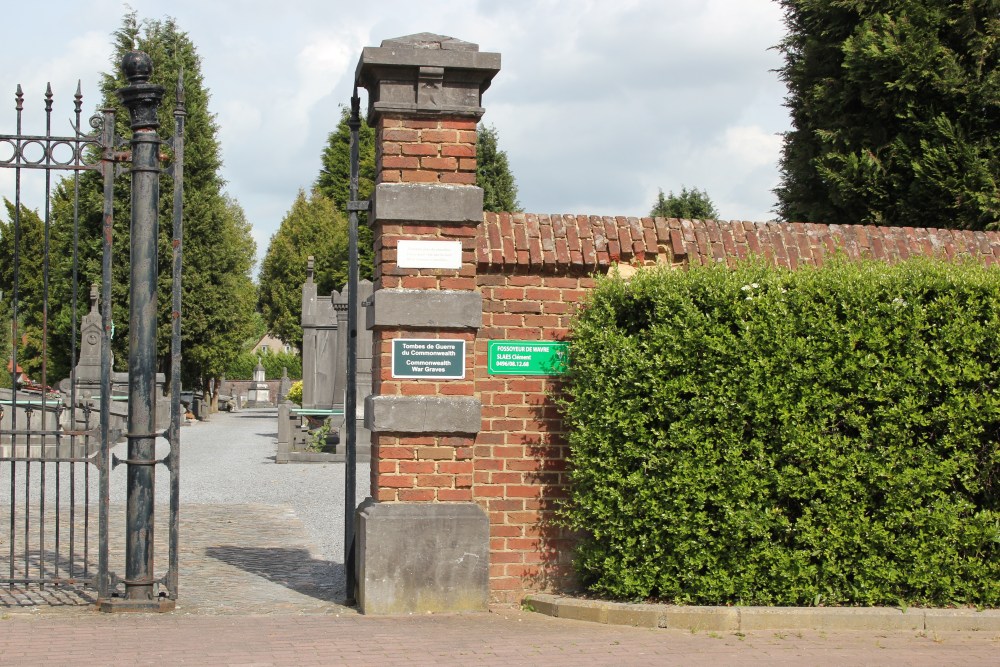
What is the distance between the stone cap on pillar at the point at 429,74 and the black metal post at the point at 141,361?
63.1 inches

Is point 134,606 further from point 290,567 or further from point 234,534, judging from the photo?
point 234,534

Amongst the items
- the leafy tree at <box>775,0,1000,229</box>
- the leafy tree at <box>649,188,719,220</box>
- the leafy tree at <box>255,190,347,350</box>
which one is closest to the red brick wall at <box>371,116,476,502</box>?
the leafy tree at <box>775,0,1000,229</box>

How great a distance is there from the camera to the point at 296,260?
204ft

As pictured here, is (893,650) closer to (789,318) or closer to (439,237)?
(789,318)

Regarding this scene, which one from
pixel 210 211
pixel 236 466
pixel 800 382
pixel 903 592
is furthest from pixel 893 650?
pixel 210 211

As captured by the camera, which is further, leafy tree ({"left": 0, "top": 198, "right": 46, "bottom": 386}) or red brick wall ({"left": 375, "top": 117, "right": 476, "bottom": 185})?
leafy tree ({"left": 0, "top": 198, "right": 46, "bottom": 386})

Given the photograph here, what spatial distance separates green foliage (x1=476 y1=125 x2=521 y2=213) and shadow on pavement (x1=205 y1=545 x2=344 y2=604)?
36.2 m

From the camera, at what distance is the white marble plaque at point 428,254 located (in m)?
7.64

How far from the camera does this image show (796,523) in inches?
288

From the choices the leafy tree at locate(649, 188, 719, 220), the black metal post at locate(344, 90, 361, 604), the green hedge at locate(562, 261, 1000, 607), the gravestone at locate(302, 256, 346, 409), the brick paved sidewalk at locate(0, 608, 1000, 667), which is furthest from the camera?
the leafy tree at locate(649, 188, 719, 220)

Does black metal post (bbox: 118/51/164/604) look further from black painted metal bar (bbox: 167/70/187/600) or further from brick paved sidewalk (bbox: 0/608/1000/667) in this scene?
brick paved sidewalk (bbox: 0/608/1000/667)

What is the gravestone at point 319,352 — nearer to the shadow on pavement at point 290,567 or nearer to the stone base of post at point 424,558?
the shadow on pavement at point 290,567

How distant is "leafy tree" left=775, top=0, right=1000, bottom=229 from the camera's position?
14570mm

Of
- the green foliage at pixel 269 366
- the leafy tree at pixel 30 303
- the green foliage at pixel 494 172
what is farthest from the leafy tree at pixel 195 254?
the green foliage at pixel 269 366
